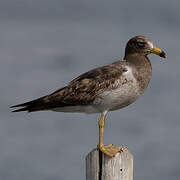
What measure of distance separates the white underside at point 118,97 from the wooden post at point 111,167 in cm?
200

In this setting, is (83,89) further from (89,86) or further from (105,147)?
(105,147)

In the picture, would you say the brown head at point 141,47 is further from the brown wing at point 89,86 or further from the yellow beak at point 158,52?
the brown wing at point 89,86

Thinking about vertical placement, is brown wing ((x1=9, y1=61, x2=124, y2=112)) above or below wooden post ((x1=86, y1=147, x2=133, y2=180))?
above

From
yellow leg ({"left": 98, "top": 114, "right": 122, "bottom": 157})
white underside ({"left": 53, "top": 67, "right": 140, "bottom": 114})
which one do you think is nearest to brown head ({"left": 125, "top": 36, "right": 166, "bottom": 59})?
white underside ({"left": 53, "top": 67, "right": 140, "bottom": 114})

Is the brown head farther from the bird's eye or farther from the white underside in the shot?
the white underside

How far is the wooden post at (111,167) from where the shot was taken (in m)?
8.88

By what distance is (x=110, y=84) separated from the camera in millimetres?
10922

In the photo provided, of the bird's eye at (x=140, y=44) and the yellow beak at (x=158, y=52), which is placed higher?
the bird's eye at (x=140, y=44)

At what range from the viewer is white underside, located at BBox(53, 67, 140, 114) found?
10.9 metres

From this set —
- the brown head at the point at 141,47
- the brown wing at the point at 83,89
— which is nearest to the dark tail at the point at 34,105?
the brown wing at the point at 83,89

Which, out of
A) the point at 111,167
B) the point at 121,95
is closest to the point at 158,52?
the point at 121,95

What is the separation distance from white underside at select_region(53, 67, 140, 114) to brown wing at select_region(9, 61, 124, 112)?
123 millimetres

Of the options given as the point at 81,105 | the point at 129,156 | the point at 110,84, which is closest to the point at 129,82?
the point at 110,84

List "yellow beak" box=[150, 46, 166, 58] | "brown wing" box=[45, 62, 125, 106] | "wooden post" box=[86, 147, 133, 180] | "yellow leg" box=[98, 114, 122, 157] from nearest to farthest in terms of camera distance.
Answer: "wooden post" box=[86, 147, 133, 180] < "yellow leg" box=[98, 114, 122, 157] < "brown wing" box=[45, 62, 125, 106] < "yellow beak" box=[150, 46, 166, 58]
